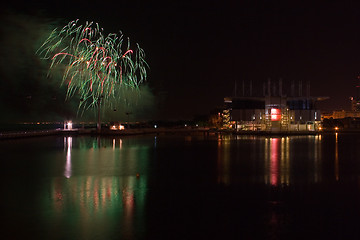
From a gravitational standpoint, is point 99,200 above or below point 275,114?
below

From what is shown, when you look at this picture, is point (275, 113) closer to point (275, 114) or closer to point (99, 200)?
point (275, 114)

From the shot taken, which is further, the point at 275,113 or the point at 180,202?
the point at 275,113

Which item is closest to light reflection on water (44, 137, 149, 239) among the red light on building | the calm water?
the calm water

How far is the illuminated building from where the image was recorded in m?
61.9

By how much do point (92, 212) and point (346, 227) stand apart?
514 cm

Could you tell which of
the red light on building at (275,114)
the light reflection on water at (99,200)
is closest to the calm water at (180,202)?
the light reflection on water at (99,200)

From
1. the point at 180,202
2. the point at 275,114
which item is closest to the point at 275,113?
the point at 275,114

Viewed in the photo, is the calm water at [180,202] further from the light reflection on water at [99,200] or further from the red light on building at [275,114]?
the red light on building at [275,114]

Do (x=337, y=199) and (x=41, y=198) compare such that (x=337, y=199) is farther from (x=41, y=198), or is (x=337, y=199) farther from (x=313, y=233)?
(x=41, y=198)

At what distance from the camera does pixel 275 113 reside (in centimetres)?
6175

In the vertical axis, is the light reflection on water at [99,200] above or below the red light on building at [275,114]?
below

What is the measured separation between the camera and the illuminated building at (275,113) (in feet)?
203

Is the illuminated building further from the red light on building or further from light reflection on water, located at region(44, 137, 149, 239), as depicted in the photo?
light reflection on water, located at region(44, 137, 149, 239)

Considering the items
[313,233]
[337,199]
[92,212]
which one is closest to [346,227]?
[313,233]
